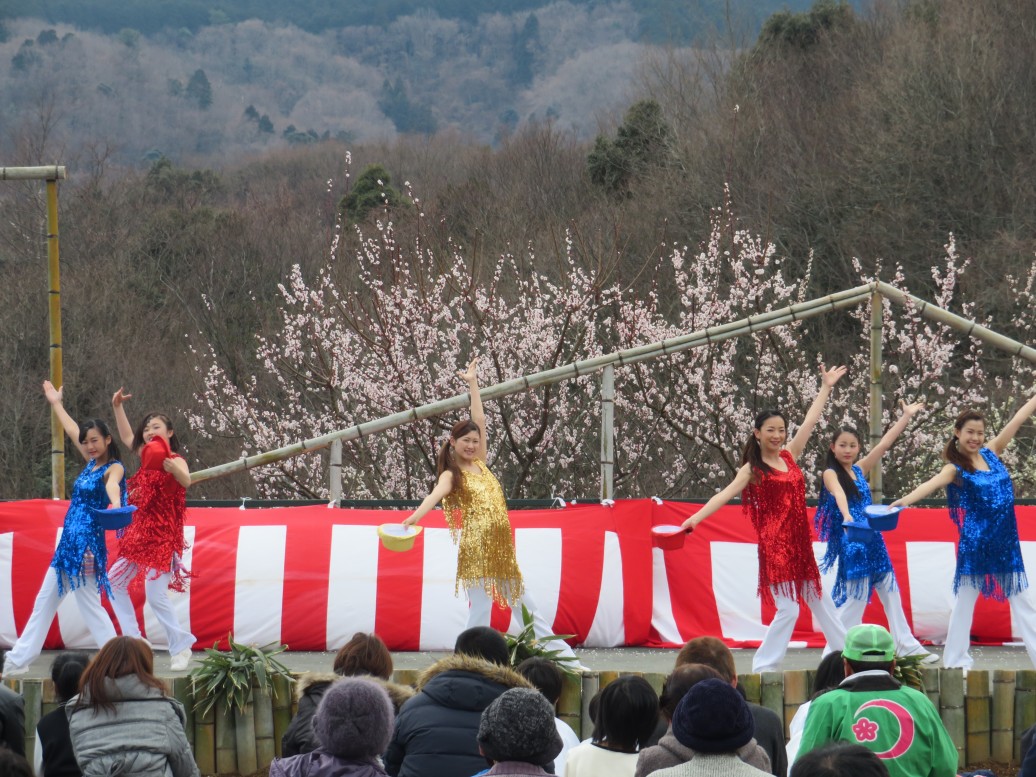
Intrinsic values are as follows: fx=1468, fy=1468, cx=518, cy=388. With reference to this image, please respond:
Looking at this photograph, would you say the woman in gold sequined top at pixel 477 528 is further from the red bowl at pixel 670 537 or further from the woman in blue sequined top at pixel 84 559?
the woman in blue sequined top at pixel 84 559

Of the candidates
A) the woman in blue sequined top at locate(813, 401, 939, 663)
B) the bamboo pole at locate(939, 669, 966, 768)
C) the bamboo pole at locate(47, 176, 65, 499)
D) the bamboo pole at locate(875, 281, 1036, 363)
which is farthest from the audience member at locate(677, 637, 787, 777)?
the bamboo pole at locate(47, 176, 65, 499)

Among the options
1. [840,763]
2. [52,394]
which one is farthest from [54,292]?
[840,763]

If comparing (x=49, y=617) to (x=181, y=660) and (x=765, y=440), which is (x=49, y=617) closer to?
(x=181, y=660)

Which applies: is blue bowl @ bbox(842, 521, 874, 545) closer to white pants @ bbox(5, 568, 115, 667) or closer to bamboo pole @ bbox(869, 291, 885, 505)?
bamboo pole @ bbox(869, 291, 885, 505)

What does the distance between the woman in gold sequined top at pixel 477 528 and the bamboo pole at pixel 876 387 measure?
2398 millimetres

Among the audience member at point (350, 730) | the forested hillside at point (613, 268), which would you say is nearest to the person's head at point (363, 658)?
the audience member at point (350, 730)

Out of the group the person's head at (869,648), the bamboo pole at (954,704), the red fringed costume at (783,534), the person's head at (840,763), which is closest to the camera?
the person's head at (840,763)

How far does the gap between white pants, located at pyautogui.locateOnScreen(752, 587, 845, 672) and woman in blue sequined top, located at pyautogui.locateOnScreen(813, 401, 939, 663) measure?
31 cm

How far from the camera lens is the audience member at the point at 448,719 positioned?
511 cm

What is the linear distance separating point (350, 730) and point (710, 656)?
1566mm

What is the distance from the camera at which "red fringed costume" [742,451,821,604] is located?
8539 mm

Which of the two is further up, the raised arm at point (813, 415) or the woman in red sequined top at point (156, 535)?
the raised arm at point (813, 415)

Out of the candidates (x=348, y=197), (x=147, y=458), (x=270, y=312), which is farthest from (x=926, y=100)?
(x=147, y=458)

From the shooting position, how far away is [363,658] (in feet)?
18.5
